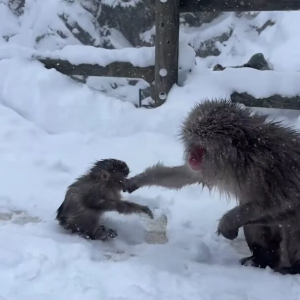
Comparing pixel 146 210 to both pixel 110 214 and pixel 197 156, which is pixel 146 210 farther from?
pixel 197 156

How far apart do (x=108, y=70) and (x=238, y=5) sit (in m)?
1.40

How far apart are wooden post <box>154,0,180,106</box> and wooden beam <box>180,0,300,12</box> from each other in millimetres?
147

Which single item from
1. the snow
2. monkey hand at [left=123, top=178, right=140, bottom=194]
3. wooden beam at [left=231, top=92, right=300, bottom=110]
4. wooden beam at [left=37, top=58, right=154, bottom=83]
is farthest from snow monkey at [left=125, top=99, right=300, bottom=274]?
wooden beam at [left=37, top=58, right=154, bottom=83]

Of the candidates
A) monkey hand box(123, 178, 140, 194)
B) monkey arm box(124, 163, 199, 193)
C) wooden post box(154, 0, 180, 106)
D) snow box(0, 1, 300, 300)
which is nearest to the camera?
snow box(0, 1, 300, 300)

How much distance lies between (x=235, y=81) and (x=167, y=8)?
942 mm

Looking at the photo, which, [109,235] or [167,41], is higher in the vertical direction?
[167,41]

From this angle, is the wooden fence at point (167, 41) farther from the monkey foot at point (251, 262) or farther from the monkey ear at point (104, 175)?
the monkey foot at point (251, 262)

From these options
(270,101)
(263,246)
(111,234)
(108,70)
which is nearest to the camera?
(263,246)

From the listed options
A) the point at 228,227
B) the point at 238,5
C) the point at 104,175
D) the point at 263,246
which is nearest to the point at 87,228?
the point at 104,175

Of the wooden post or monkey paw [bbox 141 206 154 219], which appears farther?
the wooden post

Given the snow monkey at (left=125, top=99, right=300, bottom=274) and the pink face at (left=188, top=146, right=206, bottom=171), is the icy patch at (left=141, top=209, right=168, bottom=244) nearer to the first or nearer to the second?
the snow monkey at (left=125, top=99, right=300, bottom=274)

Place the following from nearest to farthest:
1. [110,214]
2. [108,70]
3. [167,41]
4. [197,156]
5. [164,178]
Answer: [197,156], [164,178], [110,214], [167,41], [108,70]

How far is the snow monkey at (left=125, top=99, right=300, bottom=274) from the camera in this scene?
2422mm

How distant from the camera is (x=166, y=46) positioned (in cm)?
473
